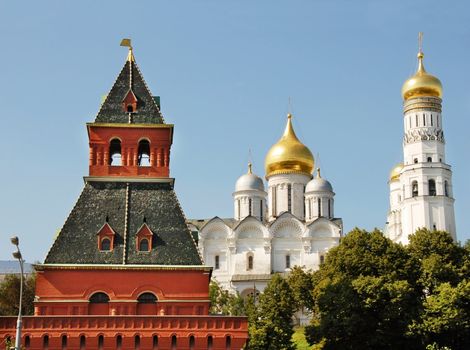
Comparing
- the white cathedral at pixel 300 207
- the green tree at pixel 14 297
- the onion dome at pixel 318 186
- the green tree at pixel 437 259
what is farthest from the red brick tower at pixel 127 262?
the onion dome at pixel 318 186

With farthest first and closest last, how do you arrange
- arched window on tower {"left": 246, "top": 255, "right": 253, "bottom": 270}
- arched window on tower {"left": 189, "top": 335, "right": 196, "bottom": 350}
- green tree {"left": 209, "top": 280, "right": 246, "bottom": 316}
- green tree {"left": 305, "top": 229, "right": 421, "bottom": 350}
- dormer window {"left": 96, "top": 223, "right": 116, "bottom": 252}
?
arched window on tower {"left": 246, "top": 255, "right": 253, "bottom": 270} < green tree {"left": 209, "top": 280, "right": 246, "bottom": 316} < green tree {"left": 305, "top": 229, "right": 421, "bottom": 350} < dormer window {"left": 96, "top": 223, "right": 116, "bottom": 252} < arched window on tower {"left": 189, "top": 335, "right": 196, "bottom": 350}

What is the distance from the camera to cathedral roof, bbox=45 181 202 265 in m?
28.7

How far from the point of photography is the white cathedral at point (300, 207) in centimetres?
6612

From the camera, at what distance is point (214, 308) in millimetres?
52750

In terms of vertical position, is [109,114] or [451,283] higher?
[109,114]

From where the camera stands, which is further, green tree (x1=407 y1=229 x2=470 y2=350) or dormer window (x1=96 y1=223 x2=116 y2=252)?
green tree (x1=407 y1=229 x2=470 y2=350)

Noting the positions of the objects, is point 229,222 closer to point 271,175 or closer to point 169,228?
point 271,175

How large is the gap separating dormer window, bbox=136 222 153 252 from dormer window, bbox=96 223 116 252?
89 cm

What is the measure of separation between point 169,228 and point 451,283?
16339 mm

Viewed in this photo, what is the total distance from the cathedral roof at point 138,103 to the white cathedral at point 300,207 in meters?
32.8

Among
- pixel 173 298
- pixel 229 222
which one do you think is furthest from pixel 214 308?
pixel 173 298

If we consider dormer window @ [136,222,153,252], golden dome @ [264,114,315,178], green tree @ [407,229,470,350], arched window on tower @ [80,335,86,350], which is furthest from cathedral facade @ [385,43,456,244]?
arched window on tower @ [80,335,86,350]

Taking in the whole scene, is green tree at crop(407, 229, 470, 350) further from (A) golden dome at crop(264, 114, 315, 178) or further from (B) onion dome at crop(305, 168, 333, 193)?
(A) golden dome at crop(264, 114, 315, 178)

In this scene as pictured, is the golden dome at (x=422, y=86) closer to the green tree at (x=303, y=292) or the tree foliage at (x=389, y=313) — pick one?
the green tree at (x=303, y=292)
